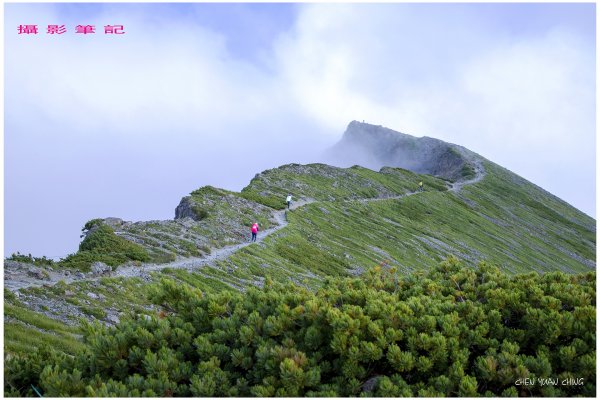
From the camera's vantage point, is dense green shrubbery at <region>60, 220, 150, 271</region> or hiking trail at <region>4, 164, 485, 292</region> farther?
dense green shrubbery at <region>60, 220, 150, 271</region>

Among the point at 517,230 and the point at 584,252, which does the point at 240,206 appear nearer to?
the point at 517,230

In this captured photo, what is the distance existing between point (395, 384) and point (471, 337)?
6.83 ft

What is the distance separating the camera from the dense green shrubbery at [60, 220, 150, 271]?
29.1 m

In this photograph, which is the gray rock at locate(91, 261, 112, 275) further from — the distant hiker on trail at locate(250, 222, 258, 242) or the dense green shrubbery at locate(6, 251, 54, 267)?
the distant hiker on trail at locate(250, 222, 258, 242)

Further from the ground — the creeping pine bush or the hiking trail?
the creeping pine bush

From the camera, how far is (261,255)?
4294 cm

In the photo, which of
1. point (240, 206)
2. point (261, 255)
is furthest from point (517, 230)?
point (261, 255)

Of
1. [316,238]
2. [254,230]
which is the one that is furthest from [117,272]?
[316,238]

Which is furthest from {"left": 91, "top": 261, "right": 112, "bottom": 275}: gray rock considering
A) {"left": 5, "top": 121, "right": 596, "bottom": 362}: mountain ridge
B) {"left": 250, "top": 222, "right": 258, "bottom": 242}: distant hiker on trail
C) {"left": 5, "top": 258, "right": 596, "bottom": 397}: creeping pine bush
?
{"left": 250, "top": 222, "right": 258, "bottom": 242}: distant hiker on trail

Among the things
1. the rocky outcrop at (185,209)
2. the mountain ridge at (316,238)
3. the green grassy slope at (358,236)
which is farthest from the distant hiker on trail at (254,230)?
the rocky outcrop at (185,209)

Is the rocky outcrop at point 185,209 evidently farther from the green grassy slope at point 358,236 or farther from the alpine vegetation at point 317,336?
the alpine vegetation at point 317,336

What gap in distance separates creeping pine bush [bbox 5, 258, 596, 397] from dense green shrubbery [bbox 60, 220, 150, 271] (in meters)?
19.1

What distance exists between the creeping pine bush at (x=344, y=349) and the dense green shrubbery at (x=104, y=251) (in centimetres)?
1914

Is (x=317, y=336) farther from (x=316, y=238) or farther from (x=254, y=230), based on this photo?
(x=316, y=238)
